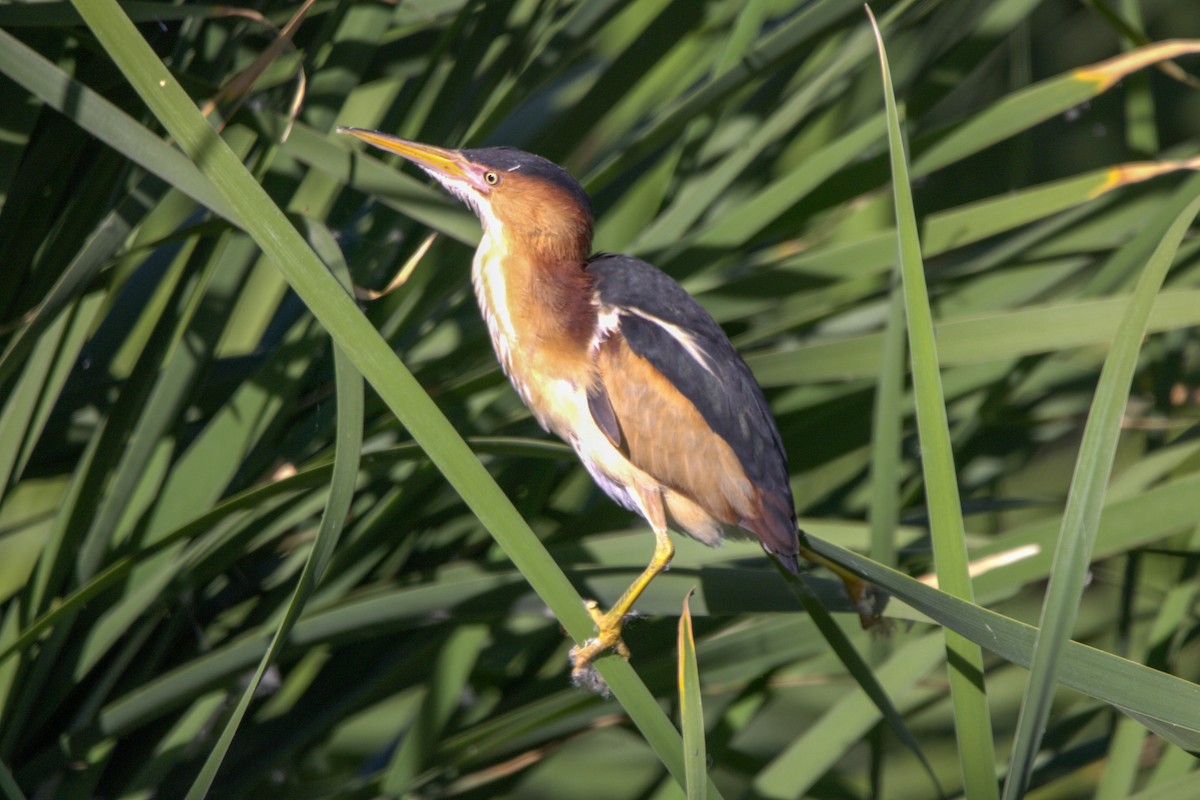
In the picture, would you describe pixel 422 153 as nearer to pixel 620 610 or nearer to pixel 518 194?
pixel 518 194

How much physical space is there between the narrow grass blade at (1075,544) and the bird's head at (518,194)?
2.58ft

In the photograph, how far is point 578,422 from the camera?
140 cm

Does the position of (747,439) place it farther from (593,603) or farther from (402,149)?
(402,149)

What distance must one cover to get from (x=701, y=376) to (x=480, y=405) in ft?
1.32

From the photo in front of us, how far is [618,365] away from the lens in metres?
1.43

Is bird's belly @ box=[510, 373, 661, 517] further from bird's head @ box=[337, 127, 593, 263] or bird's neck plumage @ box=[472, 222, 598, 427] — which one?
bird's head @ box=[337, 127, 593, 263]

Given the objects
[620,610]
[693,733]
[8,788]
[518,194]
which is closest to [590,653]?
[620,610]

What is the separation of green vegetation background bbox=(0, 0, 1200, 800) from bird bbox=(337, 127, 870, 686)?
2.5 inches

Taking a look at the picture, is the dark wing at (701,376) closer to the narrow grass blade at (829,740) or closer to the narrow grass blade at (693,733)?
the narrow grass blade at (829,740)

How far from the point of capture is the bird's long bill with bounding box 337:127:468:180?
4.33ft

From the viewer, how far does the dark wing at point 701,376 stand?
4.38 ft

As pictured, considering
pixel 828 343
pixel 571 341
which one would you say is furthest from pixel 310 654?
pixel 828 343

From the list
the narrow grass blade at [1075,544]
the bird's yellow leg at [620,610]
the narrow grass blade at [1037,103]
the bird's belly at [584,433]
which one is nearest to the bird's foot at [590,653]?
the bird's yellow leg at [620,610]

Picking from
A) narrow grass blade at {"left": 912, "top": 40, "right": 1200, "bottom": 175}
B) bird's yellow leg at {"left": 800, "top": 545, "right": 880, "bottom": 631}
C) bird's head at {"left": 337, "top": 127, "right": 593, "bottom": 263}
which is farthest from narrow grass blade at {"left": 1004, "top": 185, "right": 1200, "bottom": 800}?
bird's head at {"left": 337, "top": 127, "right": 593, "bottom": 263}
